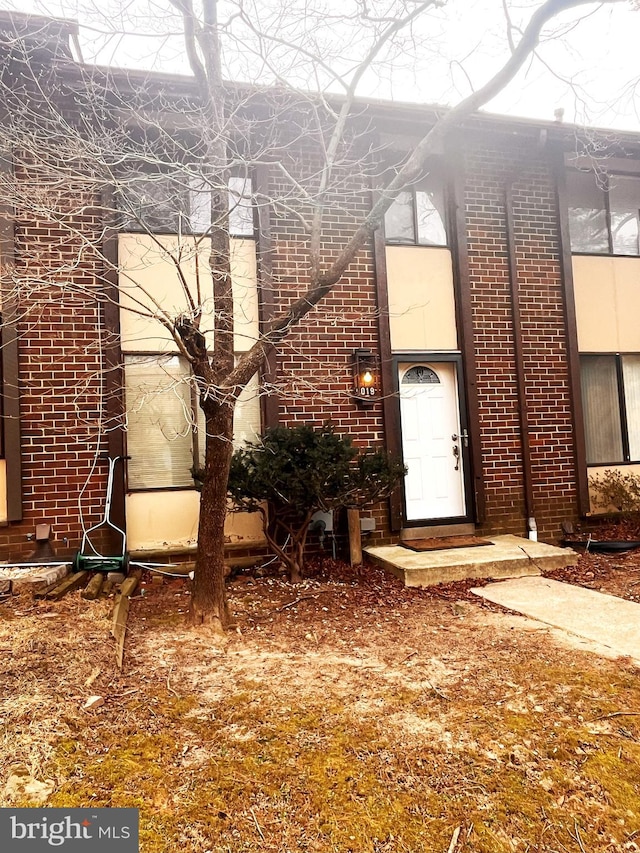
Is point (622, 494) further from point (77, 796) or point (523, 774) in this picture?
point (77, 796)

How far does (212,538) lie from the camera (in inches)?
176

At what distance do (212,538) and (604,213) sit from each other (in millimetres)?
7664

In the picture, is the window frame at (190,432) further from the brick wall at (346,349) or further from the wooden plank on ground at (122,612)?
the wooden plank on ground at (122,612)

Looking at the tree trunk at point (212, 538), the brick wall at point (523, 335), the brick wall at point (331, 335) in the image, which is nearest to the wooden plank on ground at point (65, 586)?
the tree trunk at point (212, 538)

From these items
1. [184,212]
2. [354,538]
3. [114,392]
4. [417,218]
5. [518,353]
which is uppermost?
[417,218]

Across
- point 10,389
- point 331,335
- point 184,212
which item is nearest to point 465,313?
point 331,335

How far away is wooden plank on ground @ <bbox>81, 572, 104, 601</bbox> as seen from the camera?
16.8 feet

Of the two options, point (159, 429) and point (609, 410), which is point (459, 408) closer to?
point (609, 410)

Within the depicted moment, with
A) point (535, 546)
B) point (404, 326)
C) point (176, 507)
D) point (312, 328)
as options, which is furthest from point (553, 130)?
point (176, 507)

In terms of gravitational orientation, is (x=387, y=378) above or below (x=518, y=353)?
below

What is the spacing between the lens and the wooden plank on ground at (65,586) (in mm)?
4906

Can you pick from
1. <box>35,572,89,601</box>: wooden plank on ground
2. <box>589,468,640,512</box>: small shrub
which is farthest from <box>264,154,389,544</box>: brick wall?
<box>589,468,640,512</box>: small shrub

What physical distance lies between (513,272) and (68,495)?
640cm

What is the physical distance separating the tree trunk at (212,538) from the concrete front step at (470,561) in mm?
2079
